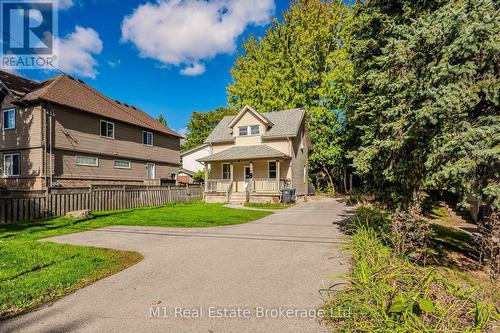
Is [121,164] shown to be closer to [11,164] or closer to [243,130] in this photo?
[11,164]

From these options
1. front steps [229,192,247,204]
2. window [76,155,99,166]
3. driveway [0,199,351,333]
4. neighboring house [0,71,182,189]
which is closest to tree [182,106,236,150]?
neighboring house [0,71,182,189]

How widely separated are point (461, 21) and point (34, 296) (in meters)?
8.38

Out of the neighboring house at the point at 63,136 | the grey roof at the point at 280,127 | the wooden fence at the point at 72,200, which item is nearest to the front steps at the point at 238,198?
the wooden fence at the point at 72,200

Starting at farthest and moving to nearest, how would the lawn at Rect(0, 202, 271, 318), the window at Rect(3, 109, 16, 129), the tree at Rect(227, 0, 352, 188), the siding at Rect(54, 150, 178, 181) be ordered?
the tree at Rect(227, 0, 352, 188) → the window at Rect(3, 109, 16, 129) → the siding at Rect(54, 150, 178, 181) → the lawn at Rect(0, 202, 271, 318)

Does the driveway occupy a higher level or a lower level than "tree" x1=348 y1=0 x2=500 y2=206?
lower

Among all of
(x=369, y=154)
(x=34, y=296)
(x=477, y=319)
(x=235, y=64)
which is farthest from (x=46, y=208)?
(x=235, y=64)

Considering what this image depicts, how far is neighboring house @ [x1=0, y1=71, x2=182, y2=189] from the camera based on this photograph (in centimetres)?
1725

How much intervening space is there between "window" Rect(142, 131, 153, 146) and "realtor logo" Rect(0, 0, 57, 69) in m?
10.3

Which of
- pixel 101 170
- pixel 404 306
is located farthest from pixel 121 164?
pixel 404 306

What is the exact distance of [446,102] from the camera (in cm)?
449

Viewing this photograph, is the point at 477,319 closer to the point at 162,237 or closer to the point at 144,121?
the point at 162,237

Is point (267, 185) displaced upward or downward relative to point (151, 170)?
downward

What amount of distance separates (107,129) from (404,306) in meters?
23.9

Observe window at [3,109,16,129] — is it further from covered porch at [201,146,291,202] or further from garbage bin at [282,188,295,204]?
garbage bin at [282,188,295,204]
